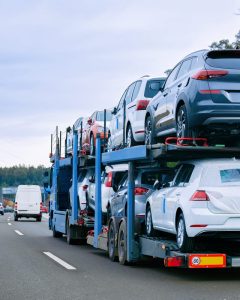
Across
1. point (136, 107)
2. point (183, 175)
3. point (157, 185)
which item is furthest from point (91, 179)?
point (183, 175)

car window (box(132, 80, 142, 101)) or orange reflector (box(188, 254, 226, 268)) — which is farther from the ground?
car window (box(132, 80, 142, 101))

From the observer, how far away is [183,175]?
40.9 feet

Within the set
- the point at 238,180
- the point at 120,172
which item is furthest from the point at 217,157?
the point at 120,172

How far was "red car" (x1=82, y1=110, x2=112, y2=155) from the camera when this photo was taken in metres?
21.3

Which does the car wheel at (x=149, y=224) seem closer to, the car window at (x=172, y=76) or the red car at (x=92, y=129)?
the car window at (x=172, y=76)

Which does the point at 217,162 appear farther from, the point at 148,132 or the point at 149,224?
the point at 148,132

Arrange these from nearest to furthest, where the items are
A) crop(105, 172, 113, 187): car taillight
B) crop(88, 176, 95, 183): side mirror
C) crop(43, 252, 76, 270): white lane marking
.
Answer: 1. crop(43, 252, 76, 270): white lane marking
2. crop(105, 172, 113, 187): car taillight
3. crop(88, 176, 95, 183): side mirror

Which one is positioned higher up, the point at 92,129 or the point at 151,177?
the point at 92,129

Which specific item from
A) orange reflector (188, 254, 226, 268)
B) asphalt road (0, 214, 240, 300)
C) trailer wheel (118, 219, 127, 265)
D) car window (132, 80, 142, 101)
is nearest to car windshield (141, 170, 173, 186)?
trailer wheel (118, 219, 127, 265)

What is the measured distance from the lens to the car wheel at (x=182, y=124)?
12.3 m

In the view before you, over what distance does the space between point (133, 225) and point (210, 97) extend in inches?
137

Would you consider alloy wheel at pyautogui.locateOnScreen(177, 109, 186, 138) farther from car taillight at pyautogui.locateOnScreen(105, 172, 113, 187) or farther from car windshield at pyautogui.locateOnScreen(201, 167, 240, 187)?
car taillight at pyautogui.locateOnScreen(105, 172, 113, 187)

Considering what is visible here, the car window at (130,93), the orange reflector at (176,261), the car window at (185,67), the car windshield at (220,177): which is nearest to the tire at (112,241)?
the car window at (130,93)

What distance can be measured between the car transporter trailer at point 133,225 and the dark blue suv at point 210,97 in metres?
0.32
